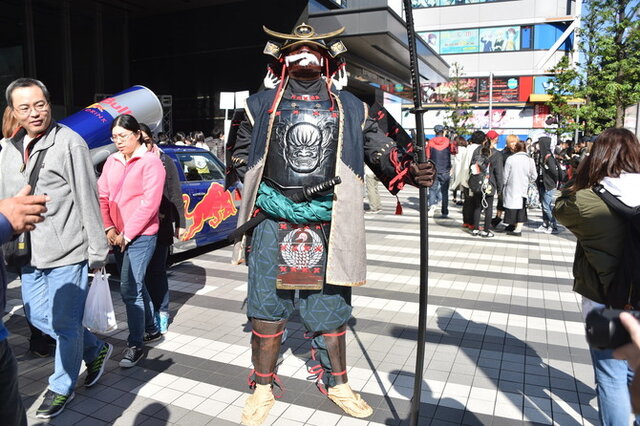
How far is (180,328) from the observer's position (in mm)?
4840

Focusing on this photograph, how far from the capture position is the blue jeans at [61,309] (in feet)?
10.4

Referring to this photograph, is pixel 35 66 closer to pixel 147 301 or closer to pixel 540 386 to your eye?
pixel 147 301

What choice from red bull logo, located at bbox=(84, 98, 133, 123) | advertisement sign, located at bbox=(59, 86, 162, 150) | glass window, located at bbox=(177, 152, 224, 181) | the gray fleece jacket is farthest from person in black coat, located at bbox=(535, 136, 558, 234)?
the gray fleece jacket

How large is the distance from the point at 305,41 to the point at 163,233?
2.15 meters

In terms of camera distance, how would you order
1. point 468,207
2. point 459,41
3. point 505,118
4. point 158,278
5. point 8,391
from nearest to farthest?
point 8,391 → point 158,278 → point 468,207 → point 505,118 → point 459,41

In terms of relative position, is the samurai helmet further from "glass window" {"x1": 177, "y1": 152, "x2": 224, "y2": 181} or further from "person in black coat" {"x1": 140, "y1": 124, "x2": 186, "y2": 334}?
"glass window" {"x1": 177, "y1": 152, "x2": 224, "y2": 181}

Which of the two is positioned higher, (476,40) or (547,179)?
(476,40)

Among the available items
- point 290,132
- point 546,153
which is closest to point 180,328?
point 290,132

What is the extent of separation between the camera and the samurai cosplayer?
3.11 metres

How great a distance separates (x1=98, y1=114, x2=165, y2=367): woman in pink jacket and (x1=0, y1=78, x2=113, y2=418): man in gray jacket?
0.64 metres

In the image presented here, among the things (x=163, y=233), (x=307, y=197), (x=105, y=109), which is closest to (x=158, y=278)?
(x=163, y=233)

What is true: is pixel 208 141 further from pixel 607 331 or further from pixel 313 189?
pixel 607 331

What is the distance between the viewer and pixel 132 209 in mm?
3986

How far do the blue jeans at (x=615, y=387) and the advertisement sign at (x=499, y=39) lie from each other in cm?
4144
